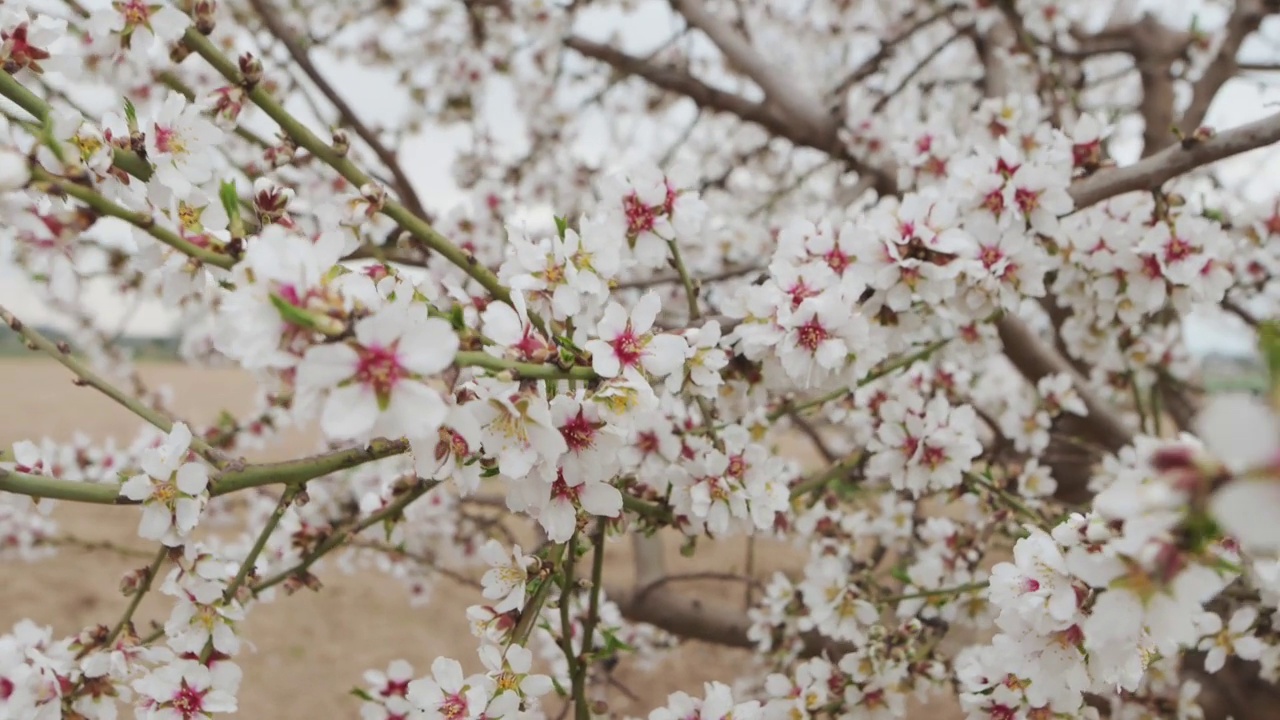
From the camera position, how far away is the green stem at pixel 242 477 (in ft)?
3.00

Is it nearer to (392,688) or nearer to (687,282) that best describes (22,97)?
(687,282)

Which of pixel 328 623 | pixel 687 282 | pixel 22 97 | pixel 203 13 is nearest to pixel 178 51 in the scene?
pixel 203 13

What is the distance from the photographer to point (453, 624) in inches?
170

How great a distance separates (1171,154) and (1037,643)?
944 millimetres

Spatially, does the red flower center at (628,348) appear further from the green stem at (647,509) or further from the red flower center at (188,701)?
the red flower center at (188,701)

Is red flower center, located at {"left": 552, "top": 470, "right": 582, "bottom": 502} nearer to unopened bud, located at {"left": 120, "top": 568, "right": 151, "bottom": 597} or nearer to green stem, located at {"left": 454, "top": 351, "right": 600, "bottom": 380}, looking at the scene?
green stem, located at {"left": 454, "top": 351, "right": 600, "bottom": 380}

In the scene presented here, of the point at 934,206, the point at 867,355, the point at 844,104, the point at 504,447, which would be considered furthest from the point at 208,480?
the point at 844,104

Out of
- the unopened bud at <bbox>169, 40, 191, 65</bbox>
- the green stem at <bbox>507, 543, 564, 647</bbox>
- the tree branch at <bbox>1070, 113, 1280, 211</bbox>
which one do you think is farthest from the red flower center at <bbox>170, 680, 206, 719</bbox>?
the tree branch at <bbox>1070, 113, 1280, 211</bbox>

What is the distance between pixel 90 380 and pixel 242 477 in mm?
398

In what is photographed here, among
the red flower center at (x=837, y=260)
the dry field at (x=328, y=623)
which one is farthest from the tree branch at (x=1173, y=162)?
the dry field at (x=328, y=623)

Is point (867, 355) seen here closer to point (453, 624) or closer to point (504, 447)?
point (504, 447)

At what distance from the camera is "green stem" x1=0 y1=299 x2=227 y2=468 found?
1.04m

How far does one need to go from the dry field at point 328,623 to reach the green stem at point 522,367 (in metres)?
2.73

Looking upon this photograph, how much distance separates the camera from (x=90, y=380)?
3.86 feet
